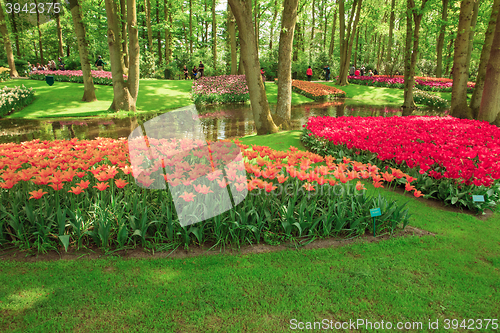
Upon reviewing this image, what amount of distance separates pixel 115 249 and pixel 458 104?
12.4 metres

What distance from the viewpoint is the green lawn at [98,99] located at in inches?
555

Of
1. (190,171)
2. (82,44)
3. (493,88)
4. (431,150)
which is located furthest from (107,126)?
(493,88)

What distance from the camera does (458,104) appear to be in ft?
36.1

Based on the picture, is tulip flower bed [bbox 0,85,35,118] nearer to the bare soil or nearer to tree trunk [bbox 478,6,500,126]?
the bare soil

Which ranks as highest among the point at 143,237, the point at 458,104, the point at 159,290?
the point at 458,104

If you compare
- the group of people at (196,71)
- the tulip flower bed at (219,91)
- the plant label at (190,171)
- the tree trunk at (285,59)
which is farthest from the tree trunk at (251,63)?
the group of people at (196,71)

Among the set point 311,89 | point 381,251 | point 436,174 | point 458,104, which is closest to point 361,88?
point 311,89

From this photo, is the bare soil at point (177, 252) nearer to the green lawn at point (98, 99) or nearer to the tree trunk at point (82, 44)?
the green lawn at point (98, 99)

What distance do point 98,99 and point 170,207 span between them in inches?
625

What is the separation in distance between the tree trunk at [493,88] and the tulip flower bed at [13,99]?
17.6m

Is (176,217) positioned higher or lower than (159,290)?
higher

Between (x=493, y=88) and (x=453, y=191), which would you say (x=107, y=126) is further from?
(x=493, y=88)

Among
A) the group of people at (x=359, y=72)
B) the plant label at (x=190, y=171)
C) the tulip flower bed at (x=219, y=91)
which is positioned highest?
the group of people at (x=359, y=72)

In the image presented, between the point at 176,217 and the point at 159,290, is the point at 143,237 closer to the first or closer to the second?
the point at 176,217
